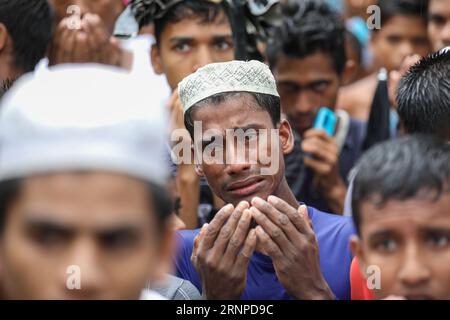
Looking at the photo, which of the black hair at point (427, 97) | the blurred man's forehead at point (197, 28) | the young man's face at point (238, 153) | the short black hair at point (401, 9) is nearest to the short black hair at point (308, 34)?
the short black hair at point (401, 9)

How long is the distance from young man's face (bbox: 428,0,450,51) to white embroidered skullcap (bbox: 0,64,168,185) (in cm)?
334

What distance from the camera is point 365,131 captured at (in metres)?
5.31

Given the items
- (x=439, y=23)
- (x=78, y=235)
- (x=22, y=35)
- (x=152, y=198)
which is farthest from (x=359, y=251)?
(x=439, y=23)

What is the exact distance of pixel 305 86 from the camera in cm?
523

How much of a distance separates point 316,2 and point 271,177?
251cm

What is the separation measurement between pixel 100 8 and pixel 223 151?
239 cm

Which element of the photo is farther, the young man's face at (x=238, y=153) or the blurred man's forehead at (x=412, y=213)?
the young man's face at (x=238, y=153)

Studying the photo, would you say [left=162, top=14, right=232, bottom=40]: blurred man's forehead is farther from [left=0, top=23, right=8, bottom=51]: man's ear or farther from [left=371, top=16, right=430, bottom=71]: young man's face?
[left=371, top=16, right=430, bottom=71]: young man's face

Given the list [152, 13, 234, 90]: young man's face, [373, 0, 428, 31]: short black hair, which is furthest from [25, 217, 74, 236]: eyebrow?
[373, 0, 428, 31]: short black hair

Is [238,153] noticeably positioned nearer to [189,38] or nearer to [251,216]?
[251,216]

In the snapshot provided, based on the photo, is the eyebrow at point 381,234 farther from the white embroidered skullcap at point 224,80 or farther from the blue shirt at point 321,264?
the white embroidered skullcap at point 224,80

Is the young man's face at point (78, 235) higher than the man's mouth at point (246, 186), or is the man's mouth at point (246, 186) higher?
the young man's face at point (78, 235)

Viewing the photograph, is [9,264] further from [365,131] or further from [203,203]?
[365,131]

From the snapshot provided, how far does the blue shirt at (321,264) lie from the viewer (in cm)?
327
